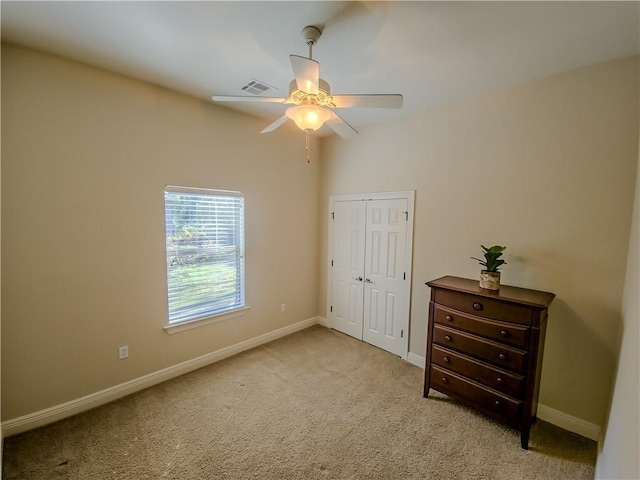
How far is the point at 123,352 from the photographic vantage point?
259cm

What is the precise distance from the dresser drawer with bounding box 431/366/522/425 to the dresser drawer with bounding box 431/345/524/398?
0.16ft

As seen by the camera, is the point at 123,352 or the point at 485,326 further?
the point at 123,352

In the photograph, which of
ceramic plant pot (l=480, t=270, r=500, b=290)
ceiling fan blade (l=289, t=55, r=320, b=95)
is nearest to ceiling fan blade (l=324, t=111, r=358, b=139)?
ceiling fan blade (l=289, t=55, r=320, b=95)

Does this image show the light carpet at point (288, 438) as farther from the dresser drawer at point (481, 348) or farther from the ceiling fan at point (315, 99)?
the ceiling fan at point (315, 99)

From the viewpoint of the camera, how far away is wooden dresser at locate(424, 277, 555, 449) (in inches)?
80.7

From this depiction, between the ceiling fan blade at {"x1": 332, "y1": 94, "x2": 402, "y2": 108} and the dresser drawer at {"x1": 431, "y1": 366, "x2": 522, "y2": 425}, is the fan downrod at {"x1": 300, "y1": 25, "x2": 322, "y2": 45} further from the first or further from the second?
the dresser drawer at {"x1": 431, "y1": 366, "x2": 522, "y2": 425}

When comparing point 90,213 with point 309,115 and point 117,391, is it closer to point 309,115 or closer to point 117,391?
point 117,391

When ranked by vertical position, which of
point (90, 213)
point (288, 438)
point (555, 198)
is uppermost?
point (555, 198)

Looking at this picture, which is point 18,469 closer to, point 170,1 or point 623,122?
point 170,1

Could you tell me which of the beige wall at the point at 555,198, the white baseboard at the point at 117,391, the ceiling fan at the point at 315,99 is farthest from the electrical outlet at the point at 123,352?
the beige wall at the point at 555,198

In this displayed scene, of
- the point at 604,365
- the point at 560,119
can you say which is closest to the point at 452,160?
the point at 560,119

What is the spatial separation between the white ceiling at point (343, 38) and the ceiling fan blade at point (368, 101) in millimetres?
441

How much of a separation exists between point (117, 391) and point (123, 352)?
34 cm

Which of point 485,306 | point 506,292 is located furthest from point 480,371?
point 506,292
